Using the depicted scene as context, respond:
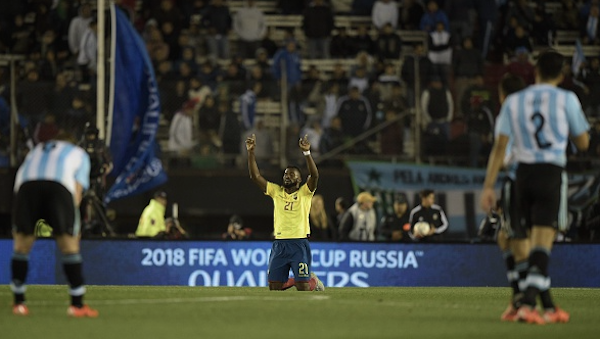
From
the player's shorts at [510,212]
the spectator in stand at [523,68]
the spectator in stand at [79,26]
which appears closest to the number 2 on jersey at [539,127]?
the player's shorts at [510,212]

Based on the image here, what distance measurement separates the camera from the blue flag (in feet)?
81.3

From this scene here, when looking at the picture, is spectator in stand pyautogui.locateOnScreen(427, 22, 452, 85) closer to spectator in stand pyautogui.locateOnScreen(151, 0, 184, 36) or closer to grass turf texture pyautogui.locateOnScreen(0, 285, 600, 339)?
spectator in stand pyautogui.locateOnScreen(151, 0, 184, 36)

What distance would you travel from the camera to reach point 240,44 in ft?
96.1

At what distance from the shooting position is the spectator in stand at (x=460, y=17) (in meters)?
29.4

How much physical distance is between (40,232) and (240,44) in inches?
299

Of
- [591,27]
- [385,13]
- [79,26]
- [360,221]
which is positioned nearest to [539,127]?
[360,221]

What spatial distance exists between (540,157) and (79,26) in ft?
63.6

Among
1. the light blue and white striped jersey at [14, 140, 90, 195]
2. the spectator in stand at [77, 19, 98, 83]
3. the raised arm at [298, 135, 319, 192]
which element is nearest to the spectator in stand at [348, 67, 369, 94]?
the spectator in stand at [77, 19, 98, 83]

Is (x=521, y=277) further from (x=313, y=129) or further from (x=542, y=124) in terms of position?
(x=313, y=129)

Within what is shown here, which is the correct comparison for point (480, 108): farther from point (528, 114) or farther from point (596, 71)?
point (528, 114)

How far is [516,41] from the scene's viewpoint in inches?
1163

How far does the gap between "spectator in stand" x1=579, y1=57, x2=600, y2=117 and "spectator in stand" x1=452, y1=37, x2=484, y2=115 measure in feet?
6.95

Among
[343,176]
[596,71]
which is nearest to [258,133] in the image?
[343,176]

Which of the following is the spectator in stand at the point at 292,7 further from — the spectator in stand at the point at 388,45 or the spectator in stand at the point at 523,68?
the spectator in stand at the point at 523,68
